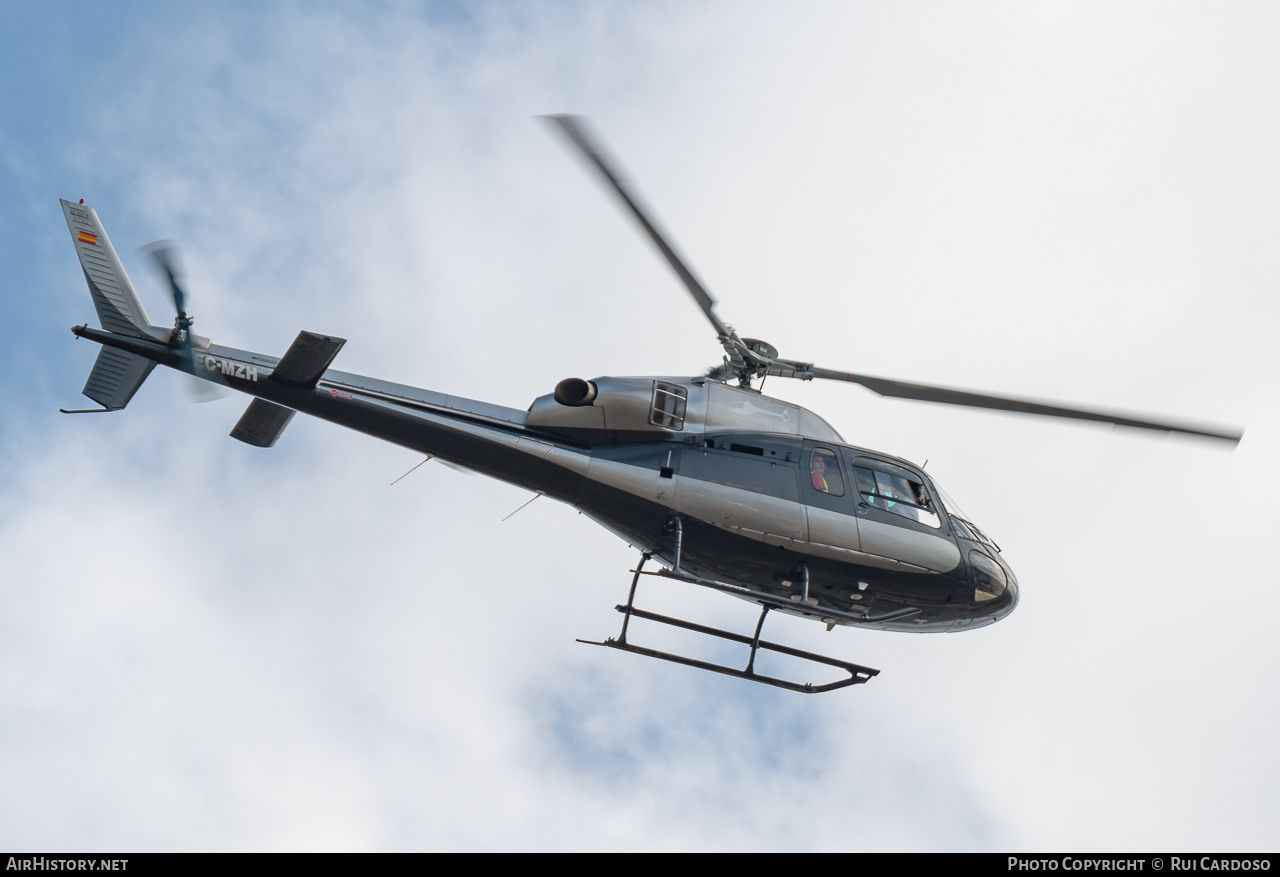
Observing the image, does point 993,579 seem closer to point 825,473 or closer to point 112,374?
point 825,473

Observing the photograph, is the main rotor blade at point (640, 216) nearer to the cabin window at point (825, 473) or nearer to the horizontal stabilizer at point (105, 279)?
the cabin window at point (825, 473)

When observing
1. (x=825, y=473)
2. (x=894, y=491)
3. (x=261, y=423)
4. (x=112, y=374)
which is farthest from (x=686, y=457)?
(x=112, y=374)

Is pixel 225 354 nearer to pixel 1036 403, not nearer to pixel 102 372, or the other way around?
pixel 102 372

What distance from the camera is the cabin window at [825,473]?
46.3 ft

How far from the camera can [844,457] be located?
14523 mm

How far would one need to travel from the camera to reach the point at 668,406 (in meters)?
14.1

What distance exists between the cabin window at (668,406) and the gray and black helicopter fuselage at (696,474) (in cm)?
2

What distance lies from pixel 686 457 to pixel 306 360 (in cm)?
→ 503

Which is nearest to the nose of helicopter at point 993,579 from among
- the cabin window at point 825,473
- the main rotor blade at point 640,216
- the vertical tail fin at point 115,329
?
the cabin window at point 825,473

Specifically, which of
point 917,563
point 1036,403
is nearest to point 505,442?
point 917,563

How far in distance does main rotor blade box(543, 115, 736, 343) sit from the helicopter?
1.6 inches
